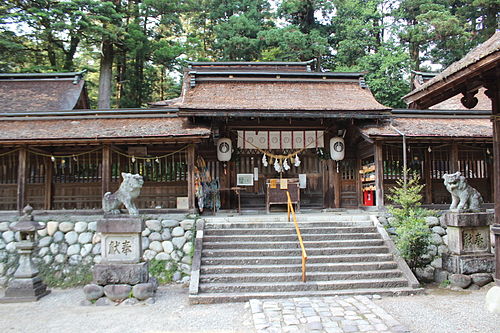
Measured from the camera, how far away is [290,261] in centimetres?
861

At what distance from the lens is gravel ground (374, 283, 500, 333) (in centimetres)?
575

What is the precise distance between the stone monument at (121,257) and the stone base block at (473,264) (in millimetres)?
7294

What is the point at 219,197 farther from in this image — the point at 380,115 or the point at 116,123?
the point at 380,115

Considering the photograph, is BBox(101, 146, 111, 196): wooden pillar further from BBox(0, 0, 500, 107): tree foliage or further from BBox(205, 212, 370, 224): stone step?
BBox(0, 0, 500, 107): tree foliage

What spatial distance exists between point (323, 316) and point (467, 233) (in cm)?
478

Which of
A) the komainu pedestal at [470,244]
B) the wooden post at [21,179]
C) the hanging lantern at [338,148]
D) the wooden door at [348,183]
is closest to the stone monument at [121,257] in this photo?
the wooden post at [21,179]

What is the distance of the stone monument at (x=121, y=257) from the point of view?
740 cm

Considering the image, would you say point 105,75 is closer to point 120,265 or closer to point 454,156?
point 120,265

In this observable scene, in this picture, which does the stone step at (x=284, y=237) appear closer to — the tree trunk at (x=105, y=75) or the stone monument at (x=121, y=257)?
the stone monument at (x=121, y=257)

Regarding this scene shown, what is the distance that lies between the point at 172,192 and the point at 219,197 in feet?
6.73

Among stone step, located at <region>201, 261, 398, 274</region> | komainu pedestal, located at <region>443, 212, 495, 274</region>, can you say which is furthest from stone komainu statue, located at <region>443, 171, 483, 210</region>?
stone step, located at <region>201, 261, 398, 274</region>

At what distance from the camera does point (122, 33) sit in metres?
22.1

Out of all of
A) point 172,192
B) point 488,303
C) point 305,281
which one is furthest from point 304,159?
point 488,303

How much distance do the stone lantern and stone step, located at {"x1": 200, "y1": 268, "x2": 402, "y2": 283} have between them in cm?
410
